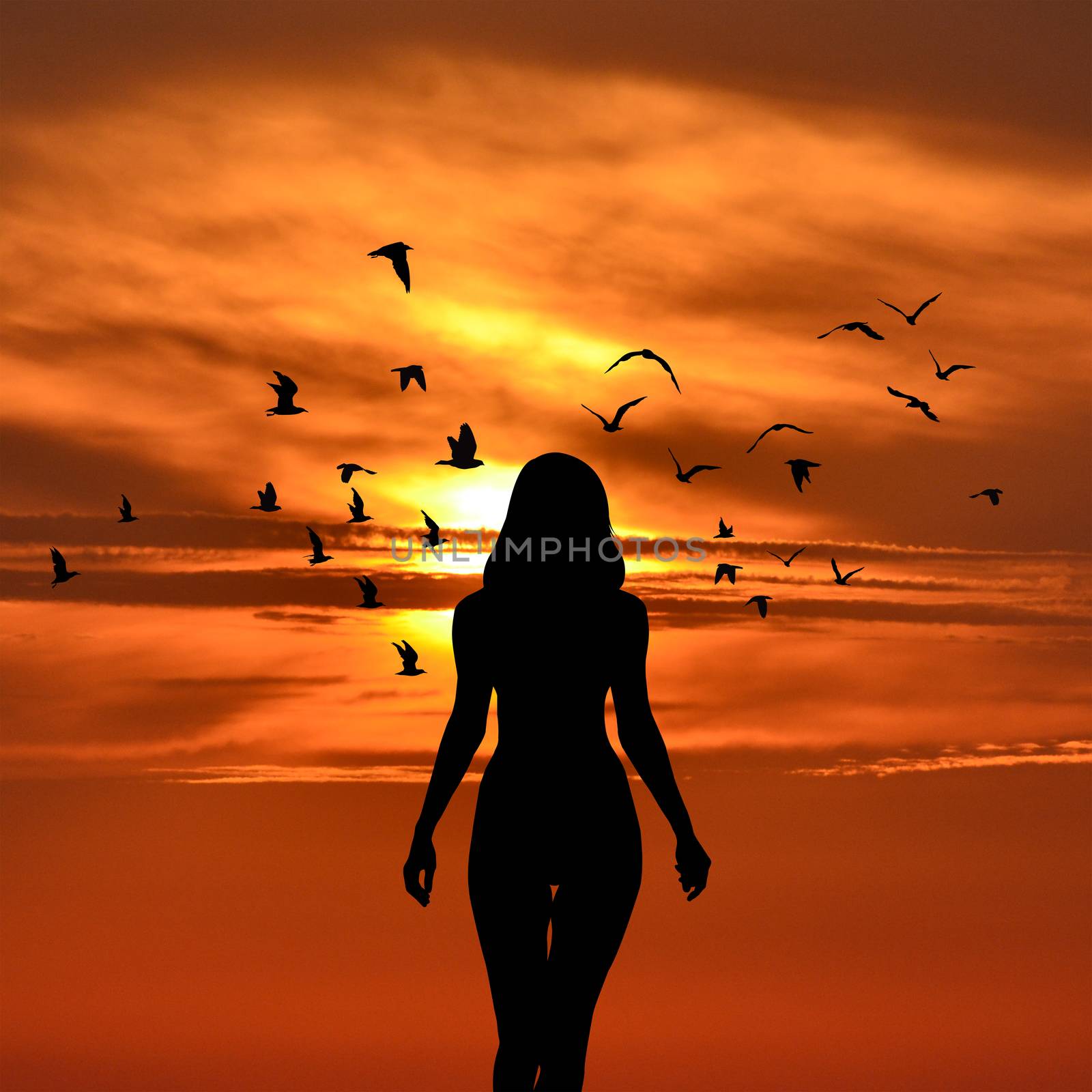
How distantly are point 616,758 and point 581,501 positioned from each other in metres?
2.05

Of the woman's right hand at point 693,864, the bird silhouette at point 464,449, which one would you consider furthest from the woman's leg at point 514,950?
the bird silhouette at point 464,449

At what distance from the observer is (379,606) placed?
1035 inches

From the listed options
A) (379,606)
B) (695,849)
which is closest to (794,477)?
(379,606)

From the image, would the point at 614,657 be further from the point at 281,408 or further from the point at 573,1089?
the point at 281,408

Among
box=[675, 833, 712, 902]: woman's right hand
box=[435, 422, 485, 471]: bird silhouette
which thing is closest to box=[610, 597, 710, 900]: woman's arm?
box=[675, 833, 712, 902]: woman's right hand

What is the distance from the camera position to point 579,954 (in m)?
12.2

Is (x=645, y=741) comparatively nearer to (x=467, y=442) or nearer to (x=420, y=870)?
(x=420, y=870)

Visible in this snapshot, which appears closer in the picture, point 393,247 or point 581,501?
point 581,501

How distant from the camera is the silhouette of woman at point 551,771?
1211 centimetres

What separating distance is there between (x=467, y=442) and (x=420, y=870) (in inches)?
415

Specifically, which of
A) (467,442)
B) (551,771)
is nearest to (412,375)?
(467,442)

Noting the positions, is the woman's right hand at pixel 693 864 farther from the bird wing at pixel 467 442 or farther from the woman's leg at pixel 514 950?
the bird wing at pixel 467 442

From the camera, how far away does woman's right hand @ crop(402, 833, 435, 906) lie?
12555mm

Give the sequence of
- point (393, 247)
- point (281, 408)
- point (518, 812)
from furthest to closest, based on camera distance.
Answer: point (281, 408), point (393, 247), point (518, 812)
